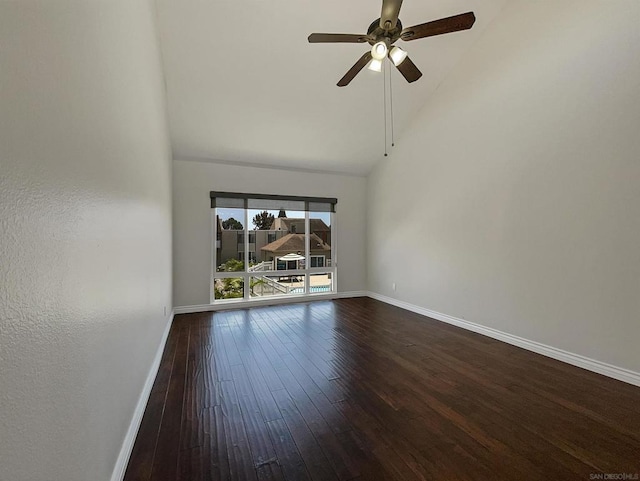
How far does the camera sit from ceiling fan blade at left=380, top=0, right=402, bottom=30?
6.56ft

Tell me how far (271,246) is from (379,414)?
3804mm

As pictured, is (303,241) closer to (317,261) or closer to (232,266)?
(317,261)

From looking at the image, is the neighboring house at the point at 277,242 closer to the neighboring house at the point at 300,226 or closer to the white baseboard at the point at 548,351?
the neighboring house at the point at 300,226

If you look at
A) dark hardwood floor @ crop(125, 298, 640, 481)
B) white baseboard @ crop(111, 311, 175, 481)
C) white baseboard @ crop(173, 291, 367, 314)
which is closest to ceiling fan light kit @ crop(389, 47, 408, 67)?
dark hardwood floor @ crop(125, 298, 640, 481)

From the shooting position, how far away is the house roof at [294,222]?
5.40 metres

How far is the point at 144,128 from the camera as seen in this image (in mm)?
2125

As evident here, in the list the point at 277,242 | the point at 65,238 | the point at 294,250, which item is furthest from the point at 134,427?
the point at 294,250

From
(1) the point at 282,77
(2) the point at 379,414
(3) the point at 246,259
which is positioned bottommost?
(2) the point at 379,414

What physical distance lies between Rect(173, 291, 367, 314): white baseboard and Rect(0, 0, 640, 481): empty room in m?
0.05

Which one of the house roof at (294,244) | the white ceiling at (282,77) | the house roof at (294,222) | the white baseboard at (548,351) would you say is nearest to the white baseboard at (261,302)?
the house roof at (294,244)

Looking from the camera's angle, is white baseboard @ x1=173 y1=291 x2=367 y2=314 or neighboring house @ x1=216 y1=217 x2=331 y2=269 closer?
white baseboard @ x1=173 y1=291 x2=367 y2=314

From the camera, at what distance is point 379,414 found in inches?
77.4

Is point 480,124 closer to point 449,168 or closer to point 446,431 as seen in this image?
point 449,168

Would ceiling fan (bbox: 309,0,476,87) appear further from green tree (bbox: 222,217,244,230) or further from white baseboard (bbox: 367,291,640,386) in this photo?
green tree (bbox: 222,217,244,230)
